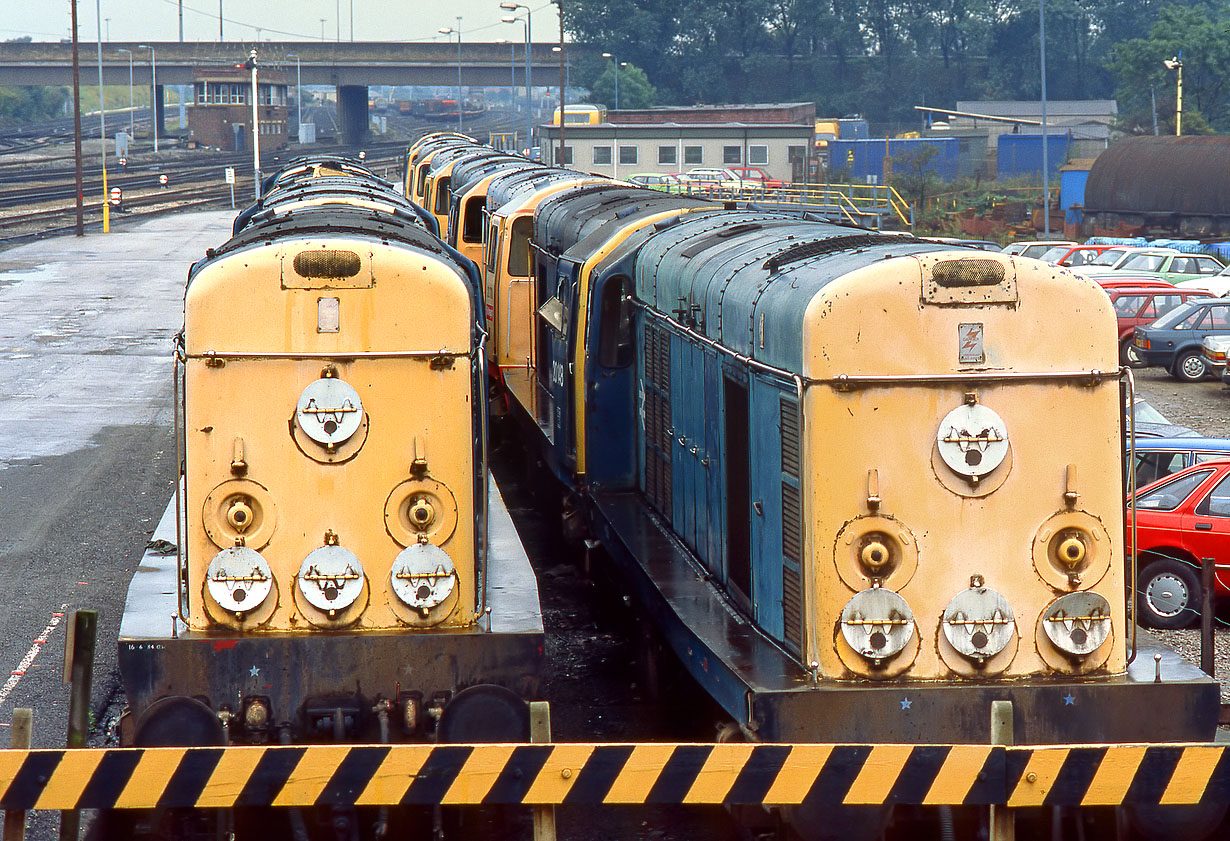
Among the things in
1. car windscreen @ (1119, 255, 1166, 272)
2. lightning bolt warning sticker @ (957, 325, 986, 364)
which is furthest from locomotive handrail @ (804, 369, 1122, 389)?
car windscreen @ (1119, 255, 1166, 272)

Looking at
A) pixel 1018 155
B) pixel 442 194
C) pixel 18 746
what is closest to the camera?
pixel 18 746

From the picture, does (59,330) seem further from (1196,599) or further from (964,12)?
(964,12)

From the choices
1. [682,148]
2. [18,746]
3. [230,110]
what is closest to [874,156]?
[682,148]

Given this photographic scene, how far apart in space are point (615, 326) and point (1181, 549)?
16.0ft

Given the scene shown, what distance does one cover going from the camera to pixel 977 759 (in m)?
5.95

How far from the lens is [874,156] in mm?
71062

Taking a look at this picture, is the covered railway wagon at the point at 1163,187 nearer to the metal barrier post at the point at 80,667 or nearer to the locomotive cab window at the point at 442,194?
the locomotive cab window at the point at 442,194

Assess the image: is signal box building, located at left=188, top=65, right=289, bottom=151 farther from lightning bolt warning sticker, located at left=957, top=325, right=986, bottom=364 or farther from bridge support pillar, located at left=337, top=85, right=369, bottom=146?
lightning bolt warning sticker, located at left=957, top=325, right=986, bottom=364

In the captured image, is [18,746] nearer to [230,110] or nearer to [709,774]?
[709,774]

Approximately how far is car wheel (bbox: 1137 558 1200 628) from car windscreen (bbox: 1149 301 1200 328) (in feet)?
51.3

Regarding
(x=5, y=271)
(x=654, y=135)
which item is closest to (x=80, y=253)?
(x=5, y=271)

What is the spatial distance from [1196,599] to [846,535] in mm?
5901

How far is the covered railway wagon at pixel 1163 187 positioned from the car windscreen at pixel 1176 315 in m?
20.8

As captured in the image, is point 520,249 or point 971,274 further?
point 520,249
